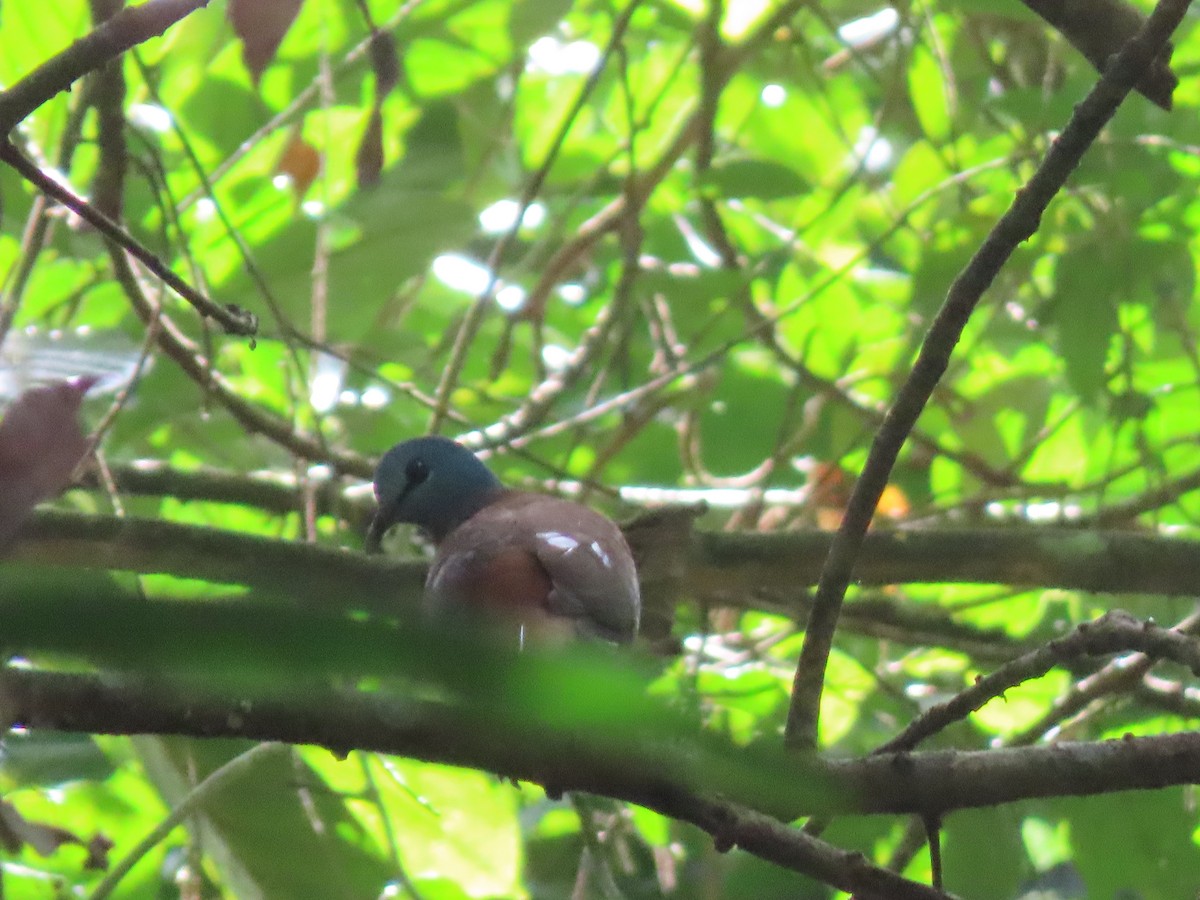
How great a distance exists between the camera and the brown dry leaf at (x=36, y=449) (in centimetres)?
44

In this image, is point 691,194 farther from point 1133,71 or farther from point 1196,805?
point 1133,71

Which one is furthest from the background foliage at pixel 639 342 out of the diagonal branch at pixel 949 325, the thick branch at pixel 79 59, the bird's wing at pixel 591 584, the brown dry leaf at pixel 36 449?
the brown dry leaf at pixel 36 449

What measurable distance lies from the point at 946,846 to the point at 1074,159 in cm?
192

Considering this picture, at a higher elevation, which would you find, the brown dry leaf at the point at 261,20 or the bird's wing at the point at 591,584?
the brown dry leaf at the point at 261,20

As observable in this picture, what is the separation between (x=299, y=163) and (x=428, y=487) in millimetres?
1272

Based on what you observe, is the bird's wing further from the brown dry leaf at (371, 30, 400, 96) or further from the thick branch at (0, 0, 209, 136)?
the thick branch at (0, 0, 209, 136)

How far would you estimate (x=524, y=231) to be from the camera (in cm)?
533

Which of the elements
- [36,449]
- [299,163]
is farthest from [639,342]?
[36,449]

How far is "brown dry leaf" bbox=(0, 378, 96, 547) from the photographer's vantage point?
44 centimetres

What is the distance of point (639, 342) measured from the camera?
201 inches


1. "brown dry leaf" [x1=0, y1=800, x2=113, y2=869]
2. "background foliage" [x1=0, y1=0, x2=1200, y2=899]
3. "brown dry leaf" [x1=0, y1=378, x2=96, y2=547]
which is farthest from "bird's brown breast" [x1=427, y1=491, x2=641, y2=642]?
"brown dry leaf" [x1=0, y1=378, x2=96, y2=547]

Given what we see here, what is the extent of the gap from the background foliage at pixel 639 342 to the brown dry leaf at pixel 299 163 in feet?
0.19

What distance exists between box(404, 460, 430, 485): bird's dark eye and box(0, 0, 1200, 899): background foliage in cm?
13

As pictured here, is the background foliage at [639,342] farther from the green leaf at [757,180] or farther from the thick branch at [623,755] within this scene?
the thick branch at [623,755]
